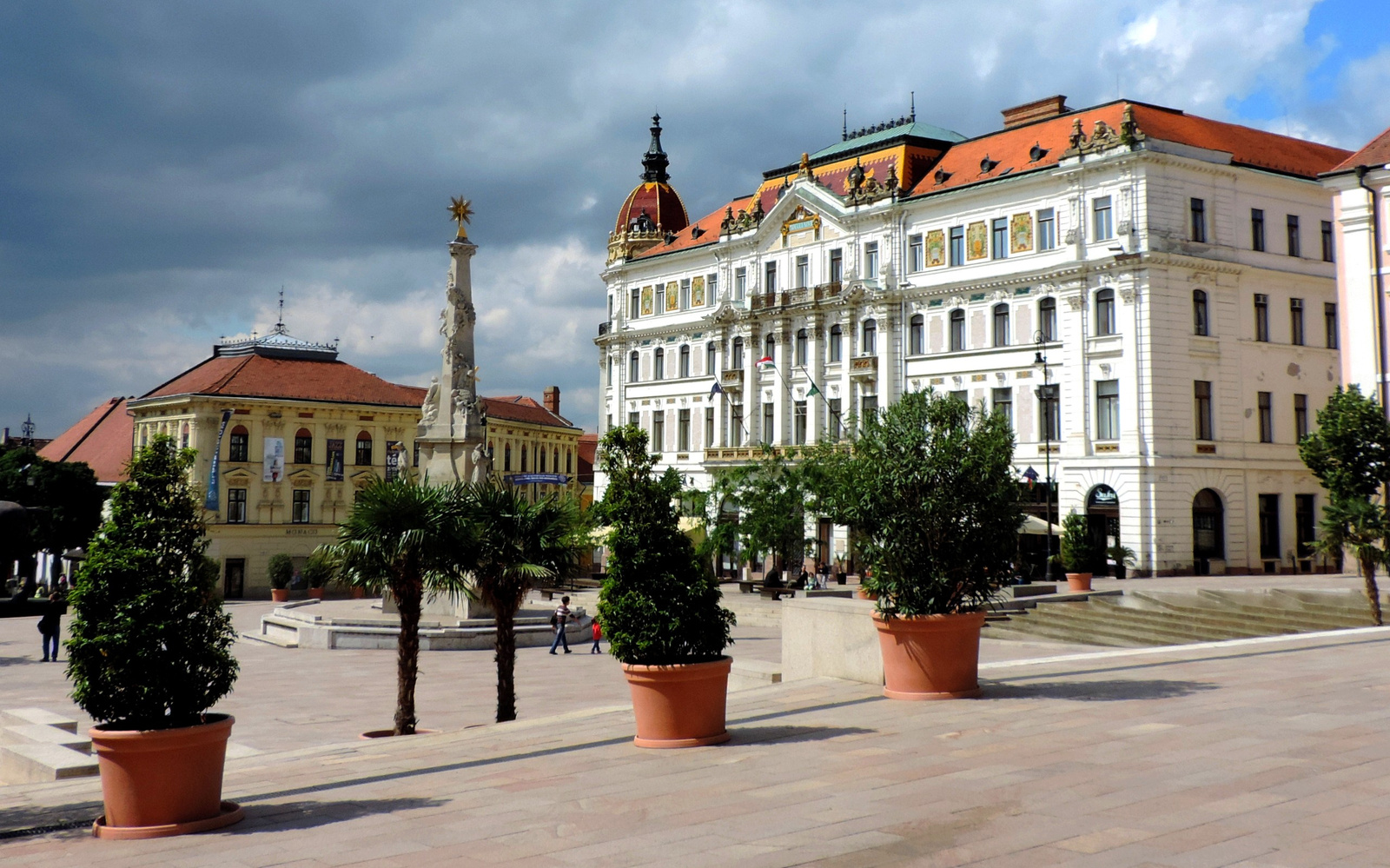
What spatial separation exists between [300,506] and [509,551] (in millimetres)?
53115

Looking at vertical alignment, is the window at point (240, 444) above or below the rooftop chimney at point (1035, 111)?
below

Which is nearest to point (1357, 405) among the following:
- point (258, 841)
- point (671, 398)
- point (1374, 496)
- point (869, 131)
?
point (1374, 496)

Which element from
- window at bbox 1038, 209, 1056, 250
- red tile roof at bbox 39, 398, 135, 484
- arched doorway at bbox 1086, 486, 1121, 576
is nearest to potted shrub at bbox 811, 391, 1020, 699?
arched doorway at bbox 1086, 486, 1121, 576

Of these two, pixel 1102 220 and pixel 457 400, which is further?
pixel 1102 220

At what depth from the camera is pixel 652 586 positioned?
12.1 m

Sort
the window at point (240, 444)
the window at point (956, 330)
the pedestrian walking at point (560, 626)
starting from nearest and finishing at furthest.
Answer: the pedestrian walking at point (560, 626) < the window at point (956, 330) < the window at point (240, 444)

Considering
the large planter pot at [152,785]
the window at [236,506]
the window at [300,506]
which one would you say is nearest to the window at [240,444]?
the window at [236,506]

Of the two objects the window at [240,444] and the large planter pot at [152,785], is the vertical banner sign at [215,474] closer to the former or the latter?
the window at [240,444]

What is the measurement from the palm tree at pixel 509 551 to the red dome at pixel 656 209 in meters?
58.0

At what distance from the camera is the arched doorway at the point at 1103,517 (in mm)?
46406

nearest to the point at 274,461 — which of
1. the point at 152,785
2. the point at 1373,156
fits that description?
the point at 1373,156

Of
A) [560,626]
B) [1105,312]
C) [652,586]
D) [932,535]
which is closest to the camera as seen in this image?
[652,586]

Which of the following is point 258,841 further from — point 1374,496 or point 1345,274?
point 1345,274

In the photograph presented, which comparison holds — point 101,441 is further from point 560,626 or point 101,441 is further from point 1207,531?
point 1207,531
